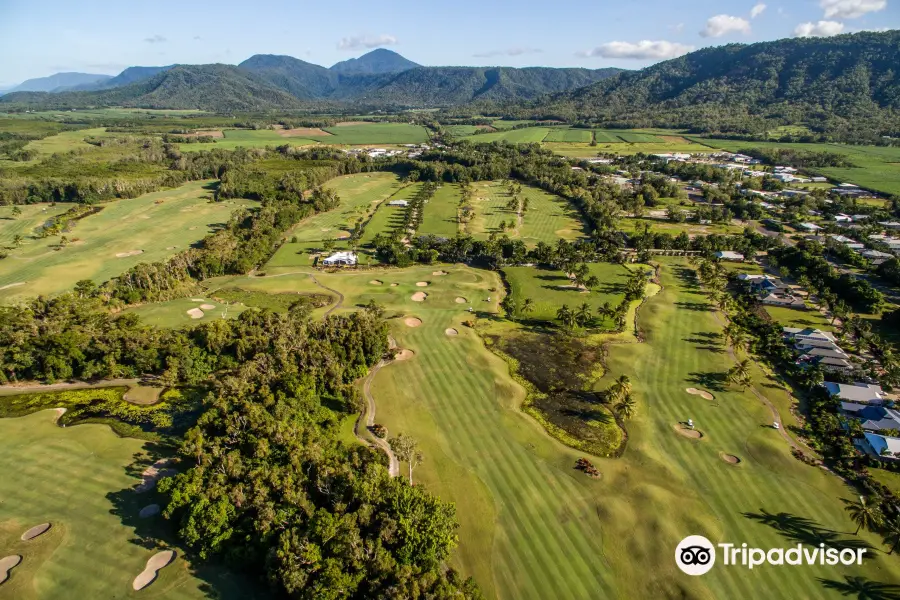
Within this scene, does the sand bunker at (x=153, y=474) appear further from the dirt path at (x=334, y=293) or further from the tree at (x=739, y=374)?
the tree at (x=739, y=374)

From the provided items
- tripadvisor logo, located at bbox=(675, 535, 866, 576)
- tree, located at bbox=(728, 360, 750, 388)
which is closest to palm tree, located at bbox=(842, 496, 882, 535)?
tripadvisor logo, located at bbox=(675, 535, 866, 576)

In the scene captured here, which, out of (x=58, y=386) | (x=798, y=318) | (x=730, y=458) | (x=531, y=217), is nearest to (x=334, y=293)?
(x=58, y=386)

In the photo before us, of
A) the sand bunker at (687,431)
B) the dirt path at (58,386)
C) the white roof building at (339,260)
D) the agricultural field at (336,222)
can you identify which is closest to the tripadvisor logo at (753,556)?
the sand bunker at (687,431)

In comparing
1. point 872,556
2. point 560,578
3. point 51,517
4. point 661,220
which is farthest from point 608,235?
point 51,517

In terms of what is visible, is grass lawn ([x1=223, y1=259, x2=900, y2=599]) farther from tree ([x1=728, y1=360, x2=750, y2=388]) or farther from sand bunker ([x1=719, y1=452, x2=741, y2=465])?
tree ([x1=728, y1=360, x2=750, y2=388])

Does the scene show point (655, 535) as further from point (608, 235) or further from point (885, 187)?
point (885, 187)
